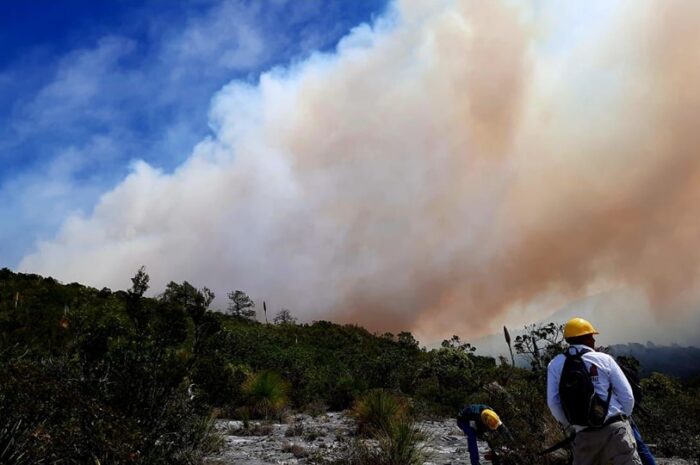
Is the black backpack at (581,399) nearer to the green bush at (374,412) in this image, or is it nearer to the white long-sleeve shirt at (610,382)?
the white long-sleeve shirt at (610,382)

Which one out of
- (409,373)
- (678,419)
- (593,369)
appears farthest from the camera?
(409,373)

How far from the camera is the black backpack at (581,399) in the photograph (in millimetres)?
4727

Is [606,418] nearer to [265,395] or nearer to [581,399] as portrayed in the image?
[581,399]

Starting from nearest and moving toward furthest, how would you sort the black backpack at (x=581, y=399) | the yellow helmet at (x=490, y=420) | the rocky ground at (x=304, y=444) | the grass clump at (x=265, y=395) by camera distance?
the black backpack at (x=581, y=399) → the yellow helmet at (x=490, y=420) → the rocky ground at (x=304, y=444) → the grass clump at (x=265, y=395)

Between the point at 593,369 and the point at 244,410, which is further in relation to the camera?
the point at 244,410

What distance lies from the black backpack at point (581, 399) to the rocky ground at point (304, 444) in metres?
5.34

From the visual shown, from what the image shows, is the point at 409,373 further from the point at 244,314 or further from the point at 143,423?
the point at 244,314

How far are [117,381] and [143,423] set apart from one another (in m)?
0.70

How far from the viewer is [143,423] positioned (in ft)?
24.3

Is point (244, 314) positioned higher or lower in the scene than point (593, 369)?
higher

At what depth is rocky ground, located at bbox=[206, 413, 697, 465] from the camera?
10102 mm

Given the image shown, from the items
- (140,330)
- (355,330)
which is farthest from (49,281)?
(140,330)

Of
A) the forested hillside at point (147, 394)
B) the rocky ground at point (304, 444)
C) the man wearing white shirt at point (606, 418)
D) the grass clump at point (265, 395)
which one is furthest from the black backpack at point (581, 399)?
the grass clump at point (265, 395)

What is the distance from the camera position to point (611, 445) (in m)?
4.78
